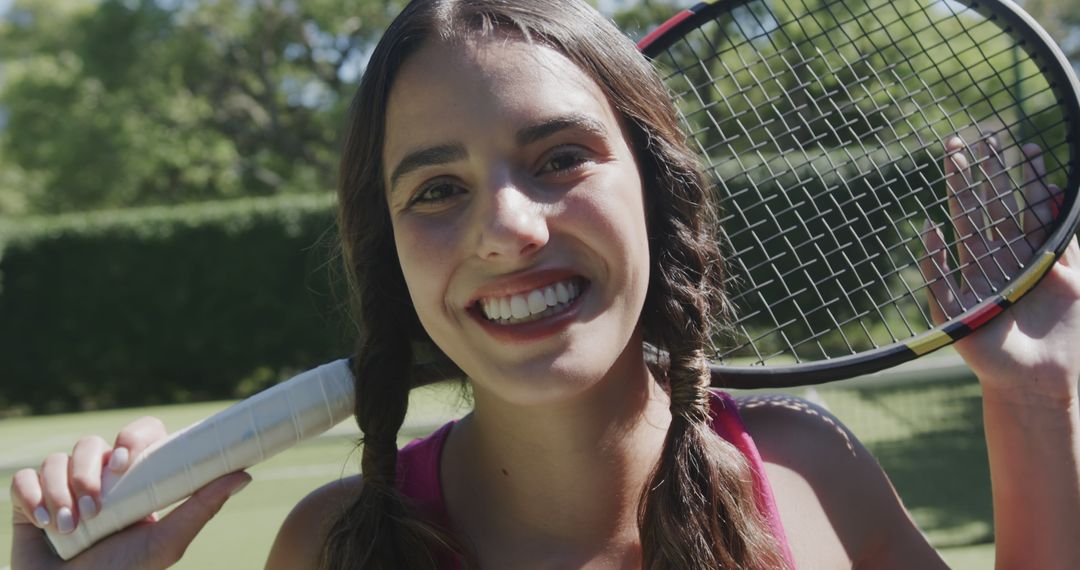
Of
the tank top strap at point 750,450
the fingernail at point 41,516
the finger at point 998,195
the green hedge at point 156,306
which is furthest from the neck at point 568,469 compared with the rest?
the green hedge at point 156,306

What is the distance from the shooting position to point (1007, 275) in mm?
1871

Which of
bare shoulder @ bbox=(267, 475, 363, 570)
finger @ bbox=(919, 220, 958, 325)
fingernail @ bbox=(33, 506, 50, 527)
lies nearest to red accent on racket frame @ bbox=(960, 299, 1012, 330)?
finger @ bbox=(919, 220, 958, 325)

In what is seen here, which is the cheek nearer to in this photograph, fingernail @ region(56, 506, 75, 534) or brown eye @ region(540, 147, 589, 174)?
brown eye @ region(540, 147, 589, 174)

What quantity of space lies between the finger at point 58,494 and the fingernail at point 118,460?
0.06 meters

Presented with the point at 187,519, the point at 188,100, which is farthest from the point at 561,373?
the point at 188,100

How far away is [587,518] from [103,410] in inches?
498

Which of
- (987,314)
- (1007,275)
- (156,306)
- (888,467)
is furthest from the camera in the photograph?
(156,306)

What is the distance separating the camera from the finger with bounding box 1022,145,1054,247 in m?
1.90

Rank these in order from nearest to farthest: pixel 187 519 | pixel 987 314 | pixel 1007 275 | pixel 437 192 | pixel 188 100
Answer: pixel 437 192, pixel 187 519, pixel 987 314, pixel 1007 275, pixel 188 100

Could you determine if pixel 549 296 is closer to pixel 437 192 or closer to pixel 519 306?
pixel 519 306

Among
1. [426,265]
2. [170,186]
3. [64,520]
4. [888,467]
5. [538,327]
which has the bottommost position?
[888,467]

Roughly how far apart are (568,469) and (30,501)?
77 centimetres

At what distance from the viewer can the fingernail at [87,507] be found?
5.16 ft

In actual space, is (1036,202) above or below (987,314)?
above
